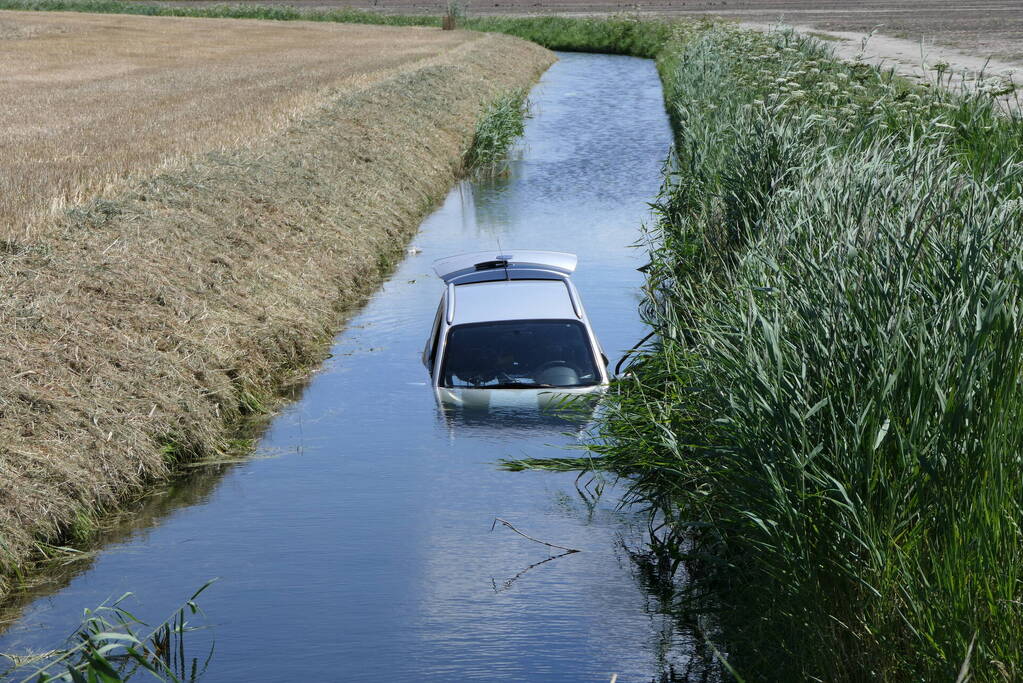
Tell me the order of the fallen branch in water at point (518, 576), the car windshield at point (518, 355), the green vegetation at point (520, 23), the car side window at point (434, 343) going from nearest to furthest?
the fallen branch in water at point (518, 576)
the car windshield at point (518, 355)
the car side window at point (434, 343)
the green vegetation at point (520, 23)

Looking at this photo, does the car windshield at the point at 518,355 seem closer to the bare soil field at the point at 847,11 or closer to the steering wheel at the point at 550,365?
the steering wheel at the point at 550,365

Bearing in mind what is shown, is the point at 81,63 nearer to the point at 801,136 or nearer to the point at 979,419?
the point at 801,136

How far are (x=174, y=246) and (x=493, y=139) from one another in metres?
14.0

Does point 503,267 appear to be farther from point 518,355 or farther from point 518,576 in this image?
point 518,576

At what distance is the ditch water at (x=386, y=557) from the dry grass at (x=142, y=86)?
4899mm

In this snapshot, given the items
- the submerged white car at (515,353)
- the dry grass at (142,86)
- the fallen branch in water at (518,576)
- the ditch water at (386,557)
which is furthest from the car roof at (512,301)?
the dry grass at (142,86)

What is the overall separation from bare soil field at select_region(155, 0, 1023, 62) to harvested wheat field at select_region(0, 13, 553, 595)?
25.4 m

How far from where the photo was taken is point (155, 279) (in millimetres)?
12938

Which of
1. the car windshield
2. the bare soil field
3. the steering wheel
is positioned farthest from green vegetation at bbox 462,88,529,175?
the bare soil field

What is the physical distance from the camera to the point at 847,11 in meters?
80.9

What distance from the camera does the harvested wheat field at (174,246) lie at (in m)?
9.64

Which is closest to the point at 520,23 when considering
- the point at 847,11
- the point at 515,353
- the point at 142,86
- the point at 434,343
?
the point at 847,11

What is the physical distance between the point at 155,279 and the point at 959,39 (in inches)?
1759

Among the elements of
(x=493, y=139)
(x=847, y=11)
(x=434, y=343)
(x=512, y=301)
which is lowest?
(x=847, y=11)
